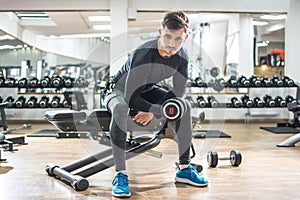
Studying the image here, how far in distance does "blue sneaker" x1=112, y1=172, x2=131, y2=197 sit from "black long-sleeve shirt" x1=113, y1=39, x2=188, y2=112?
36 centimetres

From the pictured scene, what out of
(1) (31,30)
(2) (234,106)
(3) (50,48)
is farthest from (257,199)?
(3) (50,48)

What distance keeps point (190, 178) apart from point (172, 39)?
0.78 m

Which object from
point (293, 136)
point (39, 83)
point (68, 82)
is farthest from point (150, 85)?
point (39, 83)

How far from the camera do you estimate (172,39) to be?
1765 mm

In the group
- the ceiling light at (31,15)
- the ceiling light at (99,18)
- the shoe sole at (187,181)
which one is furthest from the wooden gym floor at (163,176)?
the ceiling light at (31,15)

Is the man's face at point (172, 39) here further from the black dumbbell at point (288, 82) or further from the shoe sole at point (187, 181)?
the black dumbbell at point (288, 82)

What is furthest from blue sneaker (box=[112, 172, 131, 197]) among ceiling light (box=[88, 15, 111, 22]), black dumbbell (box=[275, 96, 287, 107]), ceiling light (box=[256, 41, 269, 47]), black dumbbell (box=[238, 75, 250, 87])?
ceiling light (box=[256, 41, 269, 47])

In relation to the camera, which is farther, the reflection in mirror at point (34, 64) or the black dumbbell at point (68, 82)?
the reflection in mirror at point (34, 64)

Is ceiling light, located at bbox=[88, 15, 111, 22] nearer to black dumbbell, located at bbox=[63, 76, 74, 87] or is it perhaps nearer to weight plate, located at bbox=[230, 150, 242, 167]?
black dumbbell, located at bbox=[63, 76, 74, 87]

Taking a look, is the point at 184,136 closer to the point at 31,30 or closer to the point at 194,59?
the point at 194,59

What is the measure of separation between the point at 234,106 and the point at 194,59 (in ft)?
7.80

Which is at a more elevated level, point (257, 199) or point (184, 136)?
point (184, 136)

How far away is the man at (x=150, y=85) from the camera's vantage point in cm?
175

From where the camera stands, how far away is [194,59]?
7.46m
